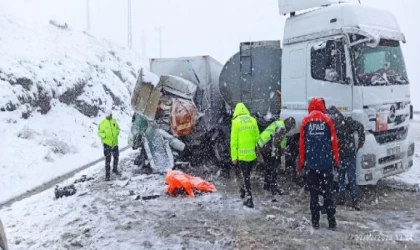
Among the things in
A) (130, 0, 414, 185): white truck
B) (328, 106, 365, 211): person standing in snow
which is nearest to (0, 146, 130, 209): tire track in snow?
(130, 0, 414, 185): white truck

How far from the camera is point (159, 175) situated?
397 inches

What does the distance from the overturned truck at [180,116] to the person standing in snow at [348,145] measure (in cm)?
387

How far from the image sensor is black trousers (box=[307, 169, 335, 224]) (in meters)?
5.80

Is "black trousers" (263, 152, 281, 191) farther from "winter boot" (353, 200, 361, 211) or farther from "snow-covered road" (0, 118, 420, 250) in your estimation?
"winter boot" (353, 200, 361, 211)

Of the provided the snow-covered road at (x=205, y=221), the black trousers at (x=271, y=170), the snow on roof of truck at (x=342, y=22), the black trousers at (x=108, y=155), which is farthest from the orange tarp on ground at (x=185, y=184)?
the snow on roof of truck at (x=342, y=22)

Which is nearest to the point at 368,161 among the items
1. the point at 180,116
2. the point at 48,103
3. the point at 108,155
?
the point at 180,116

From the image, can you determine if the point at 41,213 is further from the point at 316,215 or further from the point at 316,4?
the point at 316,4

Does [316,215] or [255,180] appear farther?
[255,180]

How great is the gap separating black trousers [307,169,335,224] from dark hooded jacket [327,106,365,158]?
0.96 metres

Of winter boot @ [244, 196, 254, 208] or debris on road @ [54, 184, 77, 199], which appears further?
debris on road @ [54, 184, 77, 199]

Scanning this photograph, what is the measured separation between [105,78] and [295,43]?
2020 centimetres

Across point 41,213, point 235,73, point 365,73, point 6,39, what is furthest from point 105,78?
point 365,73

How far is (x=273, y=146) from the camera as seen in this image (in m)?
7.72

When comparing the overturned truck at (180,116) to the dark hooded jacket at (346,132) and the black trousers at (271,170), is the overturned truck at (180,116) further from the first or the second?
the dark hooded jacket at (346,132)
